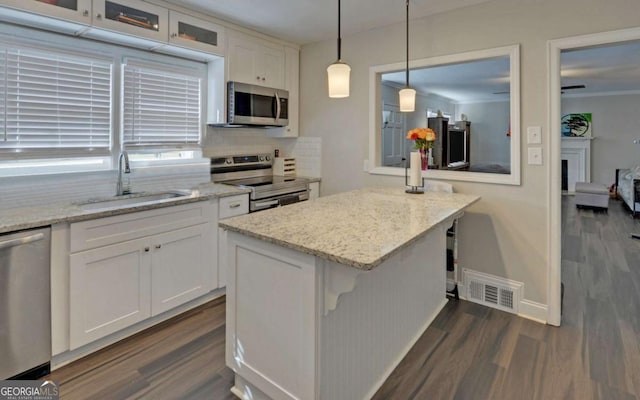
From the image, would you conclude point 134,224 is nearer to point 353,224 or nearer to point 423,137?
point 353,224

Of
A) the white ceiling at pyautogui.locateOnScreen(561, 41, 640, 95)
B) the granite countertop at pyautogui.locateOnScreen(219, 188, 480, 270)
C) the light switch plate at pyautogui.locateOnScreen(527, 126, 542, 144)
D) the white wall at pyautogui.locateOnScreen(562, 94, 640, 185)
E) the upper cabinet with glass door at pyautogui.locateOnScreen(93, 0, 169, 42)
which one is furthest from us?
the white wall at pyautogui.locateOnScreen(562, 94, 640, 185)

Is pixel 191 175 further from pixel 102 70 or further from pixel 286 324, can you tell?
pixel 286 324

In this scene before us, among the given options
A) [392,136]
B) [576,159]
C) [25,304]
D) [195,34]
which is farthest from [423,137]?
[576,159]

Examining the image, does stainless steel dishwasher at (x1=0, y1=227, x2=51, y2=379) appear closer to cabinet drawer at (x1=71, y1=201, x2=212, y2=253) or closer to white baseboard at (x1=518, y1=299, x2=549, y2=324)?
cabinet drawer at (x1=71, y1=201, x2=212, y2=253)

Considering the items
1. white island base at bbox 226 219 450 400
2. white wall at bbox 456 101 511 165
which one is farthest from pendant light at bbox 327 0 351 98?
white wall at bbox 456 101 511 165

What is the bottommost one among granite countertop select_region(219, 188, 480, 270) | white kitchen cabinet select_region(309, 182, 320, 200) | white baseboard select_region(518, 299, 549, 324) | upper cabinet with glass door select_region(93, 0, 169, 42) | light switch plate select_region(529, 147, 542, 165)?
white baseboard select_region(518, 299, 549, 324)

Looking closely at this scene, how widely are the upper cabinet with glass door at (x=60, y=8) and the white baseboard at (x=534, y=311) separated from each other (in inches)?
144

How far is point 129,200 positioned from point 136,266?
63 centimetres

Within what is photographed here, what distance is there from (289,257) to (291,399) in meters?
0.63

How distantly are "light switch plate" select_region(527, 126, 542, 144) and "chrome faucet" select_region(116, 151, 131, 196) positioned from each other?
9.76ft

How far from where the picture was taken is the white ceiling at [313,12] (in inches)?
108

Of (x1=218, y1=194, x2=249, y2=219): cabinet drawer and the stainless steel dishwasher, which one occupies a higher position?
(x1=218, y1=194, x2=249, y2=219): cabinet drawer

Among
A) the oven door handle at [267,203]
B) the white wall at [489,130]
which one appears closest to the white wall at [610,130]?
the white wall at [489,130]

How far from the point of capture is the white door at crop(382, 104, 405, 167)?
651 centimetres
